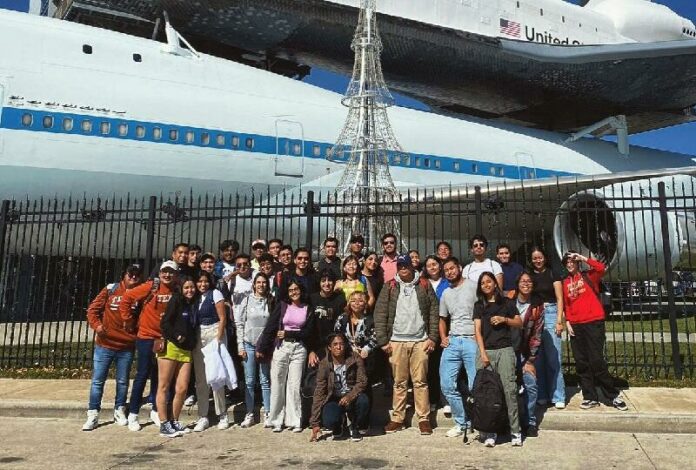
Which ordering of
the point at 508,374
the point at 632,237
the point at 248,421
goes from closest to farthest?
the point at 508,374, the point at 248,421, the point at 632,237

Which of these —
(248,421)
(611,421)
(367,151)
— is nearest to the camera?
(611,421)

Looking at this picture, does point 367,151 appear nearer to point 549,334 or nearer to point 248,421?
point 549,334

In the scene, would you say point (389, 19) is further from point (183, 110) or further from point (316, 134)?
point (183, 110)

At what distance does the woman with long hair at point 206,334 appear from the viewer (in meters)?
5.64

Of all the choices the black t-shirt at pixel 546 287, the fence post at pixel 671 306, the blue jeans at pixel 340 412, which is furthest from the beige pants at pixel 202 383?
the fence post at pixel 671 306

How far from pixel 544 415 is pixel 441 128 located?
13.2 meters

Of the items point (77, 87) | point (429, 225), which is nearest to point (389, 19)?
point (429, 225)

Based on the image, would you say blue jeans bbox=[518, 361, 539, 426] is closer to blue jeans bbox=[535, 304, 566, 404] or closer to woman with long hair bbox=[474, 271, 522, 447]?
woman with long hair bbox=[474, 271, 522, 447]

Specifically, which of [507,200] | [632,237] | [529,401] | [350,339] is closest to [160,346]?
[350,339]

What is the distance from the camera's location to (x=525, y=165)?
19859 millimetres

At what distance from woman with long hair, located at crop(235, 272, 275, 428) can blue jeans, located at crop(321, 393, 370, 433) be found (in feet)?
2.59

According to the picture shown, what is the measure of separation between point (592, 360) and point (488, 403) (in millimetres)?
1795

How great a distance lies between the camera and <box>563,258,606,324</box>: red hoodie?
19.8 feet

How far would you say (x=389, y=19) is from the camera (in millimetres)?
23203
